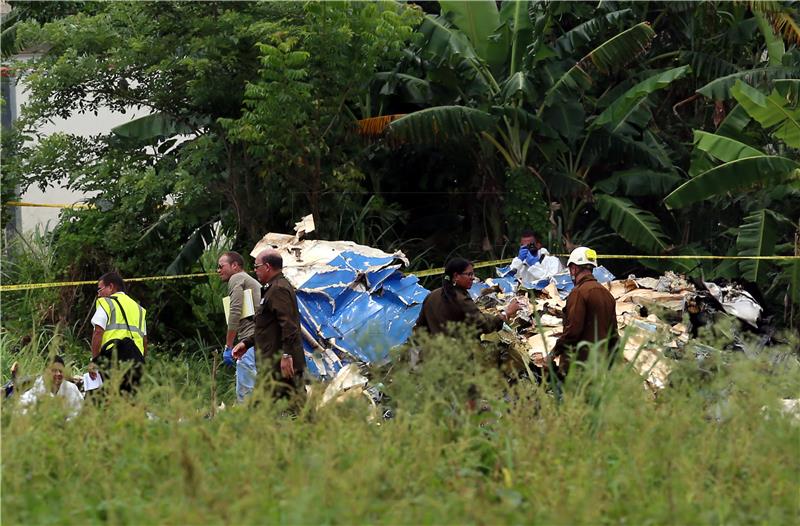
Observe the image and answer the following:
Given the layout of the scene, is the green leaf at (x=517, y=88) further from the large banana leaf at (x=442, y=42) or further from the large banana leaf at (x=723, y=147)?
the large banana leaf at (x=723, y=147)

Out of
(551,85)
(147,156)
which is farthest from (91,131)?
(551,85)

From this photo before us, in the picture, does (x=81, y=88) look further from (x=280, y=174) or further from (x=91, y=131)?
(x=91, y=131)

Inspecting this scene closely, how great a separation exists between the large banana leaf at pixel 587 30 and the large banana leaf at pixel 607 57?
27 cm

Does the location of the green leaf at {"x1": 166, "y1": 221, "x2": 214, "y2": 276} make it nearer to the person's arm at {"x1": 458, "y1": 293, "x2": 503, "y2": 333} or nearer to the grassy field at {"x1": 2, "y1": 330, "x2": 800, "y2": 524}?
the person's arm at {"x1": 458, "y1": 293, "x2": 503, "y2": 333}

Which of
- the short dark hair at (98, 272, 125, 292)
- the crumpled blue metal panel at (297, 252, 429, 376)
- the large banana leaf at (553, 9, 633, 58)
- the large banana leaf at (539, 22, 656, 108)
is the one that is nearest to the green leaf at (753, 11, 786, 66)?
the large banana leaf at (539, 22, 656, 108)

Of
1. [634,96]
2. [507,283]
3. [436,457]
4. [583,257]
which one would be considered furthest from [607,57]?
[436,457]

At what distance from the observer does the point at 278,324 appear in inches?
355

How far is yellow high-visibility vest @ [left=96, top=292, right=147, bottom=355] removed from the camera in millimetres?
9266

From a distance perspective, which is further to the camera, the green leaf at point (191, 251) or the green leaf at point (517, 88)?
the green leaf at point (191, 251)

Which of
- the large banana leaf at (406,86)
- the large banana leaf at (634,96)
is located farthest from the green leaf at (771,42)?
the large banana leaf at (406,86)

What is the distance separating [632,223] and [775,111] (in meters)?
2.99

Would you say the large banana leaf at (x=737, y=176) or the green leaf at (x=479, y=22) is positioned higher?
the green leaf at (x=479, y=22)

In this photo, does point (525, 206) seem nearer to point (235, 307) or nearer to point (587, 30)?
point (587, 30)

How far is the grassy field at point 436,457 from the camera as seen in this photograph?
465cm
